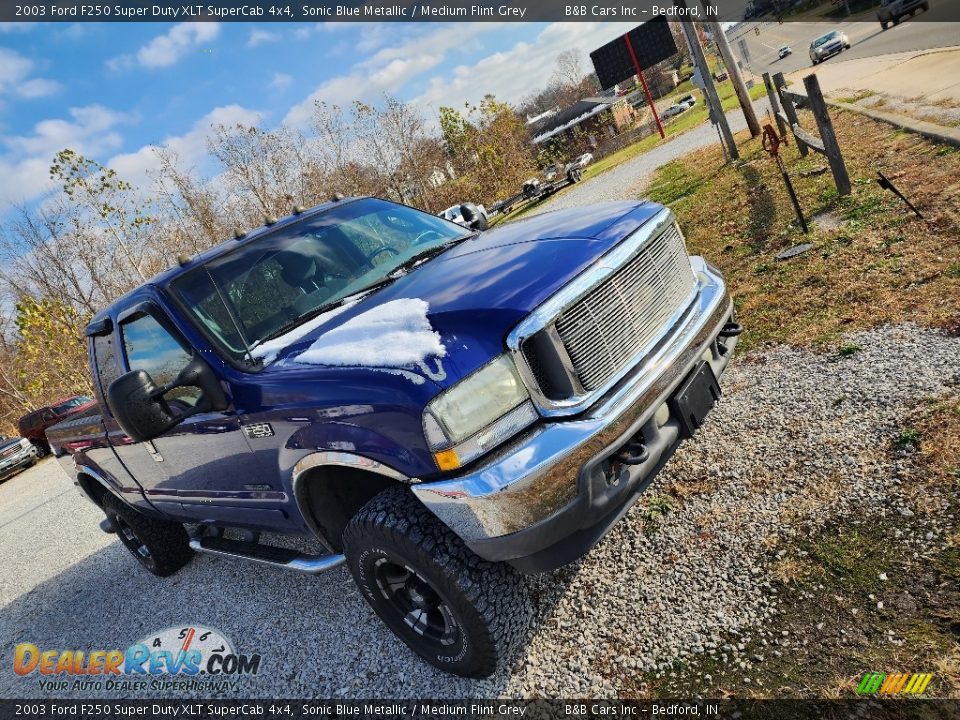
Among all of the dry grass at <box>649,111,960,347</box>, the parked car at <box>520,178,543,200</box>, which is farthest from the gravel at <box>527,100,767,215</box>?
the parked car at <box>520,178,543,200</box>

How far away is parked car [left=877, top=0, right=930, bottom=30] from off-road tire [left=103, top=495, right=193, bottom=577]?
38.7 metres

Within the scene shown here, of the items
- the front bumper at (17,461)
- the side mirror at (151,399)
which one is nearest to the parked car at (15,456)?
the front bumper at (17,461)

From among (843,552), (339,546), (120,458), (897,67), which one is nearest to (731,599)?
(843,552)

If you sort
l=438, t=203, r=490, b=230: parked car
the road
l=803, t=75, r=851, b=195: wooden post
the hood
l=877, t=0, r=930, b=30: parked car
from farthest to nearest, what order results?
l=877, t=0, r=930, b=30: parked car → the road → l=803, t=75, r=851, b=195: wooden post → l=438, t=203, r=490, b=230: parked car → the hood

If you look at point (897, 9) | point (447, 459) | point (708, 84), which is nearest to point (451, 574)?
point (447, 459)

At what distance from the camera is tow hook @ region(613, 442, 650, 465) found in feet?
7.74

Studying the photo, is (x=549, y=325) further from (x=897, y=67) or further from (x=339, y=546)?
(x=897, y=67)

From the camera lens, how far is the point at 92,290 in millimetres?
26719

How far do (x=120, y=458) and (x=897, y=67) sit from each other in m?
20.4

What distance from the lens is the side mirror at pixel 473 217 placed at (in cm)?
449

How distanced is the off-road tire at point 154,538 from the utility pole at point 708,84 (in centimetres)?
1165

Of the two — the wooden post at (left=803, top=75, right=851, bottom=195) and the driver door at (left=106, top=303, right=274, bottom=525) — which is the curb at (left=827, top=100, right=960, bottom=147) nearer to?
the wooden post at (left=803, top=75, right=851, bottom=195)

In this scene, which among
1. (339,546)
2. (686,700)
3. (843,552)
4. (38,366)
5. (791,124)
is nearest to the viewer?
(686,700)

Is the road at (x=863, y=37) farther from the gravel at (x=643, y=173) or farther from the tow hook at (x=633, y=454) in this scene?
the tow hook at (x=633, y=454)
